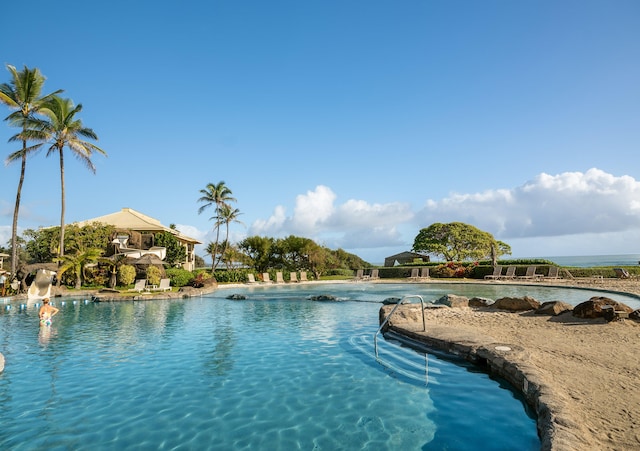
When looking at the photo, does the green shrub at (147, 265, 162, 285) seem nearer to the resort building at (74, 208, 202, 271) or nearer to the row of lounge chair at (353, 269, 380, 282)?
the resort building at (74, 208, 202, 271)

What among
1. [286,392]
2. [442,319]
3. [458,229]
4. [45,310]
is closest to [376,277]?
[458,229]

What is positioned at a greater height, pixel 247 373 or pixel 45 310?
pixel 45 310

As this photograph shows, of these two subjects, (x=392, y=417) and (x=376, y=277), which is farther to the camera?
(x=376, y=277)

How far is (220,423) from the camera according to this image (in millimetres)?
4840

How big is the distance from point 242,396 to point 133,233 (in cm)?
3175

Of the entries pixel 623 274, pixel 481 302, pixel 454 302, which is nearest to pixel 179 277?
pixel 454 302

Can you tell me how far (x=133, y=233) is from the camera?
33.6 metres

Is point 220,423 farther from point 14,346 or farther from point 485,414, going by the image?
point 14,346

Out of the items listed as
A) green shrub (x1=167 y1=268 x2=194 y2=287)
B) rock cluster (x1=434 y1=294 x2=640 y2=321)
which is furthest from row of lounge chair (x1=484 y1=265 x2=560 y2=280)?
green shrub (x1=167 y1=268 x2=194 y2=287)

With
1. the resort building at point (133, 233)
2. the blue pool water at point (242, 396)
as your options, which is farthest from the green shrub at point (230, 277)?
the blue pool water at point (242, 396)

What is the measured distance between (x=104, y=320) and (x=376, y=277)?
85.1ft

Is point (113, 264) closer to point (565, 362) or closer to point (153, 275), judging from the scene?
point (153, 275)

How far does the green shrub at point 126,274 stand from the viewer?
25.3m

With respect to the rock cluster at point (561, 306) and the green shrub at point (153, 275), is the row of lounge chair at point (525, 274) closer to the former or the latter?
the rock cluster at point (561, 306)
